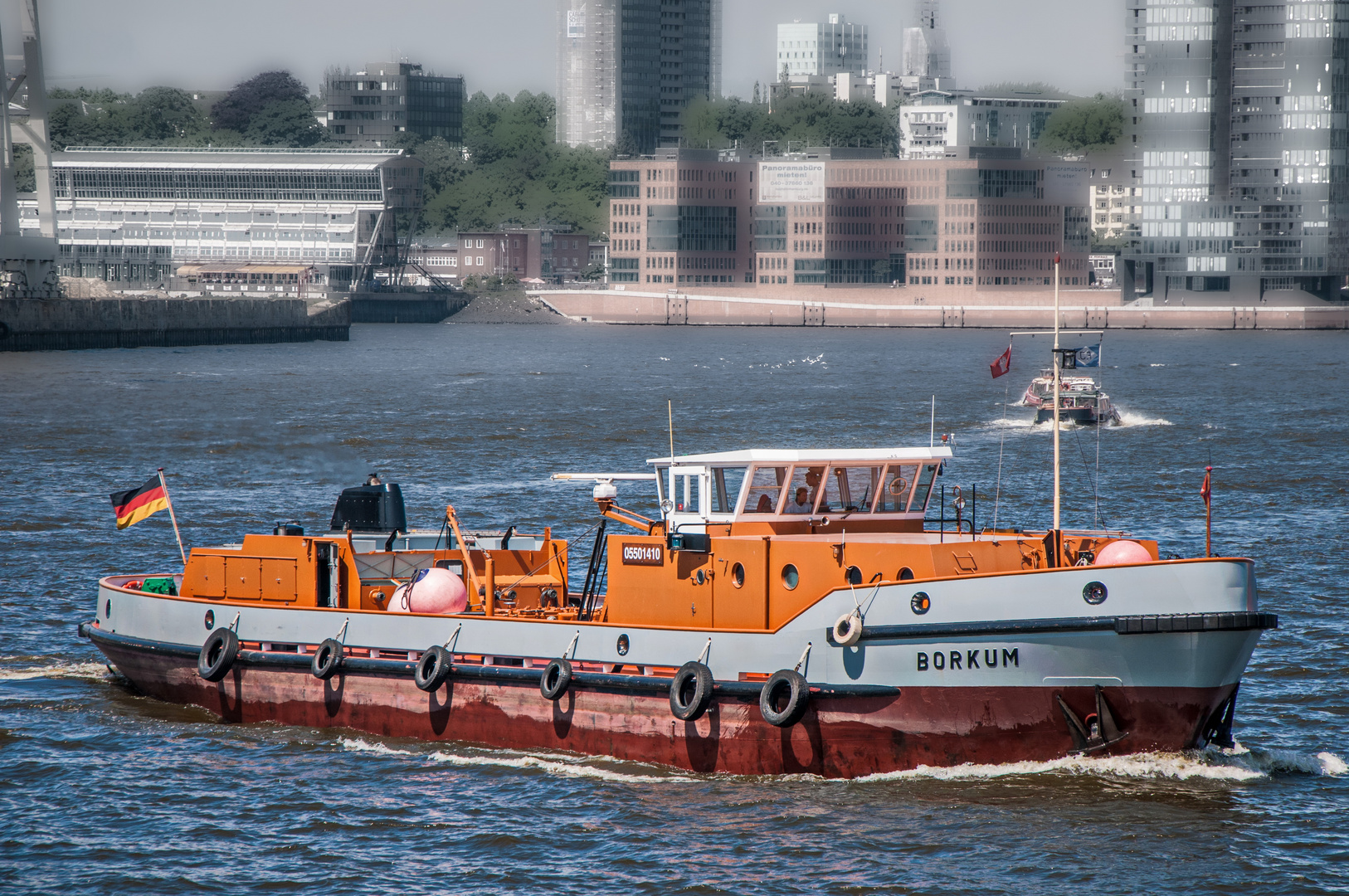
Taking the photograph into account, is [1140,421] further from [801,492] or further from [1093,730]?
[1093,730]

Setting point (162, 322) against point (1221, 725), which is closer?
point (1221, 725)

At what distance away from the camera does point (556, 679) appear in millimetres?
22031

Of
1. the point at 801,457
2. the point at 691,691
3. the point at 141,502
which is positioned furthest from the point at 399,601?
the point at 801,457

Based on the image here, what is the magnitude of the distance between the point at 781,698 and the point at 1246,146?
17579 cm

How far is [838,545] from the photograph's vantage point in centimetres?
2080

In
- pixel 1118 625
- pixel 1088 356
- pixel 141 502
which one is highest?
pixel 1088 356

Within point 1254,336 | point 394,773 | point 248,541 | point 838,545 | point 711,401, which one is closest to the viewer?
point 838,545

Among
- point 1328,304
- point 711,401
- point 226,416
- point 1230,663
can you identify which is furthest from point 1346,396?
point 1328,304

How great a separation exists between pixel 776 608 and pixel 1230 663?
5312 mm

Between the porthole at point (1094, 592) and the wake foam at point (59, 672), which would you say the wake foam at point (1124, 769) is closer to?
the porthole at point (1094, 592)

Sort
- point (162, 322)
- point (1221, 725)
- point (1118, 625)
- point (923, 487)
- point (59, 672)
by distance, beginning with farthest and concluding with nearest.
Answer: point (162, 322) → point (59, 672) → point (923, 487) → point (1221, 725) → point (1118, 625)

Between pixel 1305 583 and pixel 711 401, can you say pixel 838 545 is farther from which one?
pixel 711 401

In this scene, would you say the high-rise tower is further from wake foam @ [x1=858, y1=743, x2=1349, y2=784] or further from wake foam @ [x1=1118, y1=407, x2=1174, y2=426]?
wake foam @ [x1=858, y1=743, x2=1349, y2=784]

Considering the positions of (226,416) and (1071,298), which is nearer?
(226,416)
